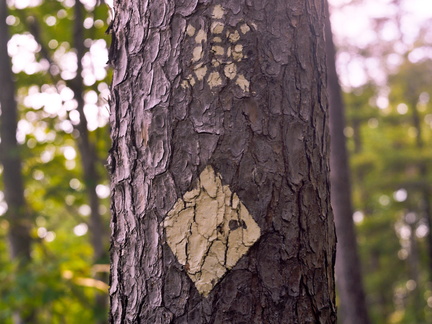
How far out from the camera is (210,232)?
4.26ft

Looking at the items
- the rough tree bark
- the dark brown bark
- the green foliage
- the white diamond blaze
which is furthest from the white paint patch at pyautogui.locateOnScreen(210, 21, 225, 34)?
the green foliage

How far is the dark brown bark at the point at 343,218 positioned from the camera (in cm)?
695

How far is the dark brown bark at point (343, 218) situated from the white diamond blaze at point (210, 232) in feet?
19.0

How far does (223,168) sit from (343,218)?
19.9 ft

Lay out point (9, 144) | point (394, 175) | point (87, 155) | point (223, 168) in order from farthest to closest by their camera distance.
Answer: point (394, 175)
point (9, 144)
point (87, 155)
point (223, 168)

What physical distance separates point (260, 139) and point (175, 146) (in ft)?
0.74

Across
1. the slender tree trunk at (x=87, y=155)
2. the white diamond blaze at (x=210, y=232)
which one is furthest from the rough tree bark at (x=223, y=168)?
the slender tree trunk at (x=87, y=155)

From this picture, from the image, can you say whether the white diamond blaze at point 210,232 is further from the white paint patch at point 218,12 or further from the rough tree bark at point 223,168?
the white paint patch at point 218,12

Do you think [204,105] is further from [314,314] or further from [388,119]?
[388,119]

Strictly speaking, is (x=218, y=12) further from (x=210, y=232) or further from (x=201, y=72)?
(x=210, y=232)

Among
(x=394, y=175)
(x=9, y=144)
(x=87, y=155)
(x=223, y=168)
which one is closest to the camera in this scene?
(x=223, y=168)

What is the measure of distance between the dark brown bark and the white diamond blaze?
228 inches

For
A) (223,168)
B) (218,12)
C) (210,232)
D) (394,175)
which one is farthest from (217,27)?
(394,175)

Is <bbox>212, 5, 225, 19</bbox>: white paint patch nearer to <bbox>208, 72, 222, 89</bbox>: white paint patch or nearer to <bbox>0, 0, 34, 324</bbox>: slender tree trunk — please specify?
<bbox>208, 72, 222, 89</bbox>: white paint patch
